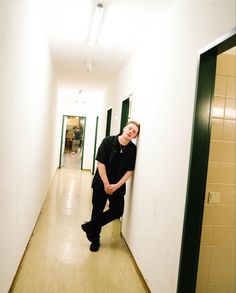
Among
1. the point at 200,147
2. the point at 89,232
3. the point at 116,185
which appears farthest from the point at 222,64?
the point at 89,232

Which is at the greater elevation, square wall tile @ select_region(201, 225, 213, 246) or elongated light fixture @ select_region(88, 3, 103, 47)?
elongated light fixture @ select_region(88, 3, 103, 47)

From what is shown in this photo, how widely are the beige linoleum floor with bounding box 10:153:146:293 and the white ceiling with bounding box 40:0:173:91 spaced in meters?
2.61

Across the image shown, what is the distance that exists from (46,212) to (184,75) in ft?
11.2

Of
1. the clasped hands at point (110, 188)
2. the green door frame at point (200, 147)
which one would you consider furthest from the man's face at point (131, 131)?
the green door frame at point (200, 147)

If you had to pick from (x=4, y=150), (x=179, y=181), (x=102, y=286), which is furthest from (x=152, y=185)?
(x=4, y=150)

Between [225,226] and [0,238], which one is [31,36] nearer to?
[0,238]

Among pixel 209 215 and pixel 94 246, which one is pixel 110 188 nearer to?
pixel 94 246

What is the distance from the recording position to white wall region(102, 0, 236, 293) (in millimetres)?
1792

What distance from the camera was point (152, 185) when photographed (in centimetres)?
252

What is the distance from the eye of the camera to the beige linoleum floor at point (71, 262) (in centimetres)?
240

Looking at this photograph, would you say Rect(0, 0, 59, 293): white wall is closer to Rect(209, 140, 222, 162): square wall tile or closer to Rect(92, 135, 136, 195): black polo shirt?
Rect(92, 135, 136, 195): black polo shirt

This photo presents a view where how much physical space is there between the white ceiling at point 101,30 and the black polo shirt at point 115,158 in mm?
1303

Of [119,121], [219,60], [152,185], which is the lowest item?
[152,185]

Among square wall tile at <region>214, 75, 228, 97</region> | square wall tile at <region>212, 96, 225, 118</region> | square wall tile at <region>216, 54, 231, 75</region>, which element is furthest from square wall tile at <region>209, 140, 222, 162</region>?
square wall tile at <region>216, 54, 231, 75</region>
